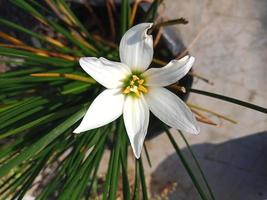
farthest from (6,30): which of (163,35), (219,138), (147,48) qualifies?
(147,48)

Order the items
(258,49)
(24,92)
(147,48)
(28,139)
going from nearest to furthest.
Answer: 1. (147,48)
2. (28,139)
3. (24,92)
4. (258,49)

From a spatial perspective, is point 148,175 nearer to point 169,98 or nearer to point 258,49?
point 258,49

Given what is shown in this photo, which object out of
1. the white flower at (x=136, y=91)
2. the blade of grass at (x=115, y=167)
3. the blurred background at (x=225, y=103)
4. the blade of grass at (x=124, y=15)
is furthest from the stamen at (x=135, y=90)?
the blurred background at (x=225, y=103)

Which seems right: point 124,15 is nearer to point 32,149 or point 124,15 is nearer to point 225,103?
point 32,149

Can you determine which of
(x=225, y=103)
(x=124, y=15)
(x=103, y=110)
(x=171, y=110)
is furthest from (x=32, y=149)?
(x=225, y=103)

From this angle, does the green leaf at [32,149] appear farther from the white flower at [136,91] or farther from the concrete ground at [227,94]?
Result: the concrete ground at [227,94]

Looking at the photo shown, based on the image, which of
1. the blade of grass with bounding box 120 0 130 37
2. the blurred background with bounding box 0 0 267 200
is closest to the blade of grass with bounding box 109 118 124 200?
the blade of grass with bounding box 120 0 130 37

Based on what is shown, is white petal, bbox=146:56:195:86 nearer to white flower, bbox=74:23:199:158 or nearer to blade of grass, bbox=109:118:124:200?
white flower, bbox=74:23:199:158
